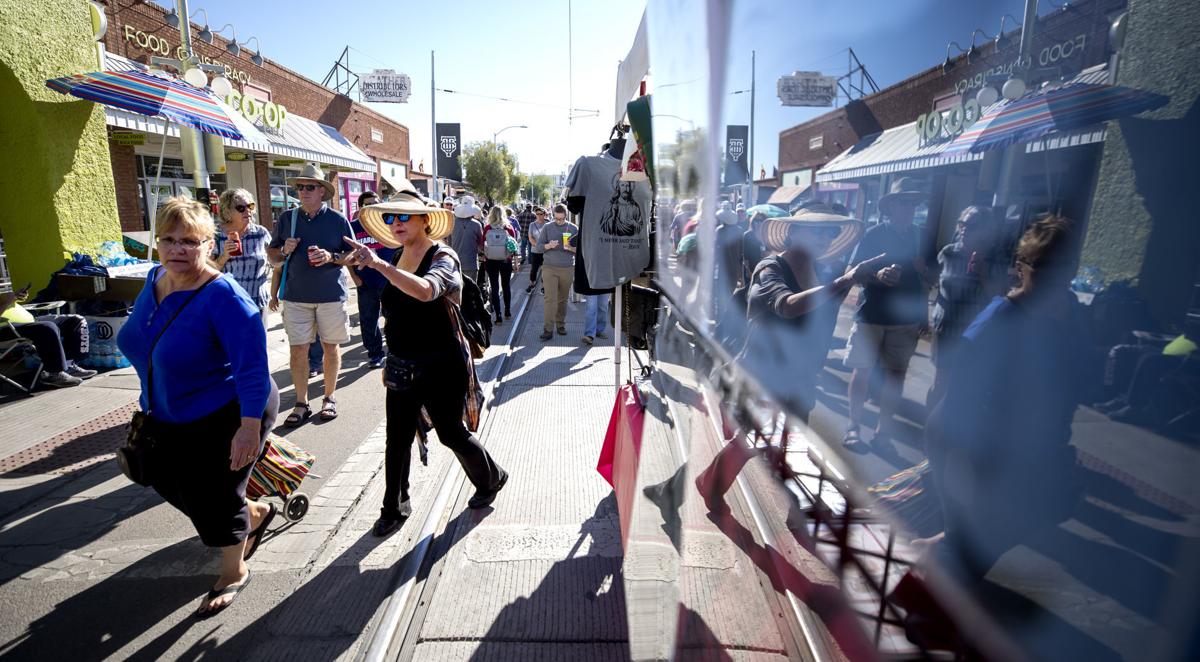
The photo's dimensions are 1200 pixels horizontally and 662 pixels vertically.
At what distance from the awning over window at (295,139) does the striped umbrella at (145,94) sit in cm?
375

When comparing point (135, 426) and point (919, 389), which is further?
point (135, 426)

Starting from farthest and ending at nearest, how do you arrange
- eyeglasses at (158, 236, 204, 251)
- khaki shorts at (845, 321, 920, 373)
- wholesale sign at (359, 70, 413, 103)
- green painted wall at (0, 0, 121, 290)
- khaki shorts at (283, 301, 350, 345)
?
wholesale sign at (359, 70, 413, 103), green painted wall at (0, 0, 121, 290), khaki shorts at (283, 301, 350, 345), eyeglasses at (158, 236, 204, 251), khaki shorts at (845, 321, 920, 373)

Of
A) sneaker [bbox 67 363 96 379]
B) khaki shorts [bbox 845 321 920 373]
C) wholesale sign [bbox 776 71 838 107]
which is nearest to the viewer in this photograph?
khaki shorts [bbox 845 321 920 373]

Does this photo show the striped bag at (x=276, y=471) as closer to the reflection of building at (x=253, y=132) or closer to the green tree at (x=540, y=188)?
the reflection of building at (x=253, y=132)

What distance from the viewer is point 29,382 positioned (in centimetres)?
583

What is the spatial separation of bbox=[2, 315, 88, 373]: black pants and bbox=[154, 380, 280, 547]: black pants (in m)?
4.56

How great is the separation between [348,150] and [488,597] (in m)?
23.5

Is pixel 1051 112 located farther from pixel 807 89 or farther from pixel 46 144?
pixel 46 144

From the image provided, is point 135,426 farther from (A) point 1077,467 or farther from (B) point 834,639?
(A) point 1077,467

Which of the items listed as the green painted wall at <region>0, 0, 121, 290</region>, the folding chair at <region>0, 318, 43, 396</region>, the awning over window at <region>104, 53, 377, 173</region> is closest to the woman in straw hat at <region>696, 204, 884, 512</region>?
the folding chair at <region>0, 318, 43, 396</region>

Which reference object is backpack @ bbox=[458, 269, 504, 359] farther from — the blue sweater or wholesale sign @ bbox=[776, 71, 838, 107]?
wholesale sign @ bbox=[776, 71, 838, 107]

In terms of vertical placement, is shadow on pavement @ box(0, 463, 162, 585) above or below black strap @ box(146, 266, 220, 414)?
below

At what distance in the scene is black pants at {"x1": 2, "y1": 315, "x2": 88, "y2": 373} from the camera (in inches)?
229

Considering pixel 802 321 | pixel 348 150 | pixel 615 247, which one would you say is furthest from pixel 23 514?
pixel 348 150
